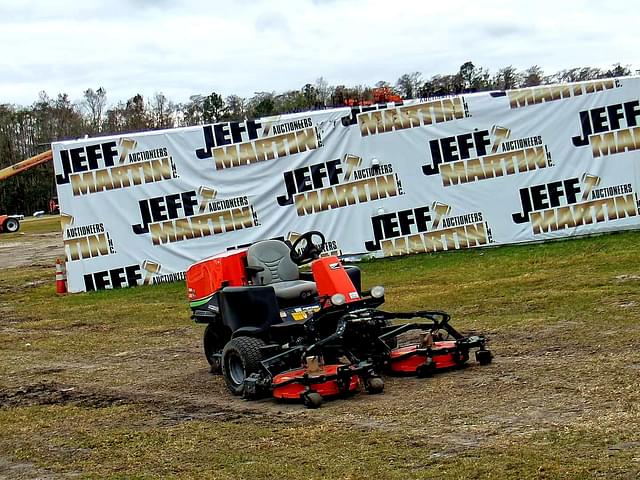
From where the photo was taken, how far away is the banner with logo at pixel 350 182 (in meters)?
20.2

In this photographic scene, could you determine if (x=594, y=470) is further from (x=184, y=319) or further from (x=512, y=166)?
(x=512, y=166)

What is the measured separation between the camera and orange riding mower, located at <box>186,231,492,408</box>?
8602 mm

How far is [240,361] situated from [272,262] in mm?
1460

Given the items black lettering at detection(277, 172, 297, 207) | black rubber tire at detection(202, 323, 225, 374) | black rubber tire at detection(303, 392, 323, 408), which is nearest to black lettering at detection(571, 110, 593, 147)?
black lettering at detection(277, 172, 297, 207)

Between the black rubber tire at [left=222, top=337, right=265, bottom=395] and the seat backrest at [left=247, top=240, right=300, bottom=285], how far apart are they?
3.53 feet

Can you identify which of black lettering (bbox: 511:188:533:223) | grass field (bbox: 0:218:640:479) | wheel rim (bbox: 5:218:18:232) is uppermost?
wheel rim (bbox: 5:218:18:232)

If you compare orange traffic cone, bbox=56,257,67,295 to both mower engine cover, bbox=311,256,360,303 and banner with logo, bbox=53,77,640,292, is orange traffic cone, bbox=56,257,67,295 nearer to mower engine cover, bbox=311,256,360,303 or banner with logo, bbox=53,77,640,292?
banner with logo, bbox=53,77,640,292

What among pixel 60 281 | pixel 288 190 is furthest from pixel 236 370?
pixel 60 281

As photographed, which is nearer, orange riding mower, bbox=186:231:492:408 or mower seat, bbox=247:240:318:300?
orange riding mower, bbox=186:231:492:408

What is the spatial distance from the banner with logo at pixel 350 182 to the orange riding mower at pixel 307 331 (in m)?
10.2

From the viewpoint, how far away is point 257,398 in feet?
29.6

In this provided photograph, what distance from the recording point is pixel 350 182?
20.7m

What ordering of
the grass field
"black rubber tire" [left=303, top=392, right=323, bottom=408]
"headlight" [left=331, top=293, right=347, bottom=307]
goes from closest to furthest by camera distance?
the grass field, "black rubber tire" [left=303, top=392, right=323, bottom=408], "headlight" [left=331, top=293, right=347, bottom=307]

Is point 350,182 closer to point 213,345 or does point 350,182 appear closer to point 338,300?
point 213,345
